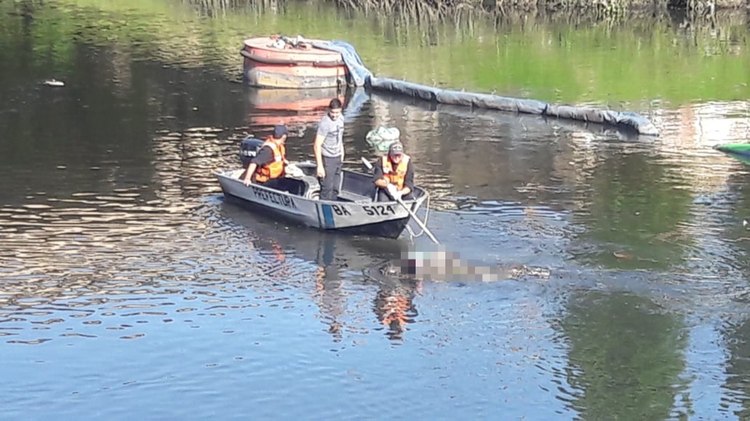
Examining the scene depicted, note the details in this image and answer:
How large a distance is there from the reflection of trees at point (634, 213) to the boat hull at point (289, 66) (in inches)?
371

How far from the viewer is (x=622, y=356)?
13.0m

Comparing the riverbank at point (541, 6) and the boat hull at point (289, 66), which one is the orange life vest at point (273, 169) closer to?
the boat hull at point (289, 66)

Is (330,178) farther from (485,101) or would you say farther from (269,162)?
(485,101)

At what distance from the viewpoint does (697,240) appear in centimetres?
1694

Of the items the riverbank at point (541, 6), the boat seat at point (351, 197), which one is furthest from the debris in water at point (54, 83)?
the riverbank at point (541, 6)

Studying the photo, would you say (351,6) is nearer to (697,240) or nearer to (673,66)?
(673,66)

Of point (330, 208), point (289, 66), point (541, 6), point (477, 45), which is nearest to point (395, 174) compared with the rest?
point (330, 208)

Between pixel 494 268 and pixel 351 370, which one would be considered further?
pixel 494 268

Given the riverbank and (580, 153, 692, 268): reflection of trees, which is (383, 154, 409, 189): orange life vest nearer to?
(580, 153, 692, 268): reflection of trees

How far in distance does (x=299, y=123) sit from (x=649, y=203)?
29.9 feet

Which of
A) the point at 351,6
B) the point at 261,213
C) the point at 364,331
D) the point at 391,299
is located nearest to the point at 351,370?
the point at 364,331

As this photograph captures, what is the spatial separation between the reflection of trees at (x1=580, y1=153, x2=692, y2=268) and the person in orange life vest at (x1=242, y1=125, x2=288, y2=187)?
453cm

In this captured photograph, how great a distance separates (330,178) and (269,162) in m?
1.11

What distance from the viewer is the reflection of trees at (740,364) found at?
38.9ft
